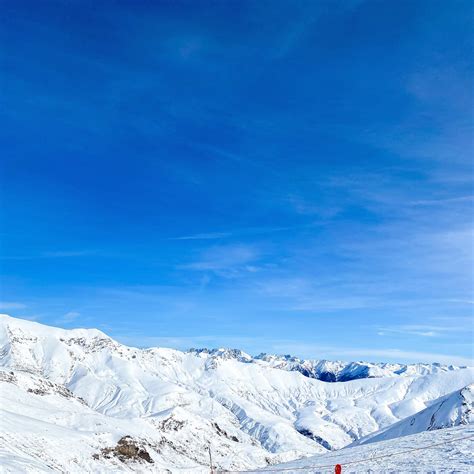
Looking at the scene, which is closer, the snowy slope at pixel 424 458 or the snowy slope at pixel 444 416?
the snowy slope at pixel 424 458

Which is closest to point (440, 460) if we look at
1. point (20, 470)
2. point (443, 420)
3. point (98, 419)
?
point (20, 470)

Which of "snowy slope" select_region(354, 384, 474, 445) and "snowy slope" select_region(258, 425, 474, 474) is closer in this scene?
"snowy slope" select_region(258, 425, 474, 474)

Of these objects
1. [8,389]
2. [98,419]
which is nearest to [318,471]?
[98,419]

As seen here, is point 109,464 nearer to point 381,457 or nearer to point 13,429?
point 13,429

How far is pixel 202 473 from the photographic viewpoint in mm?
167500

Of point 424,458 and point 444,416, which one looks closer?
point 424,458

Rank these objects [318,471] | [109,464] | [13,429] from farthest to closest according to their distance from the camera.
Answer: [109,464] → [13,429] → [318,471]

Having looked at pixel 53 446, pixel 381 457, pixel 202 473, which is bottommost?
pixel 202 473

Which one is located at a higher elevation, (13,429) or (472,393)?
(472,393)

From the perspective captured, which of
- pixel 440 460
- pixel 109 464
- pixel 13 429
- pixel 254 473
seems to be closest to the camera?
Answer: pixel 440 460

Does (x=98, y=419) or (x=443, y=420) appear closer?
(x=443, y=420)

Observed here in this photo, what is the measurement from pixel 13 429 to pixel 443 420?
13345 cm

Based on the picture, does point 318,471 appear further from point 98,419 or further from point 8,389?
point 8,389

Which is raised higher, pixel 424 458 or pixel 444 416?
pixel 424 458
